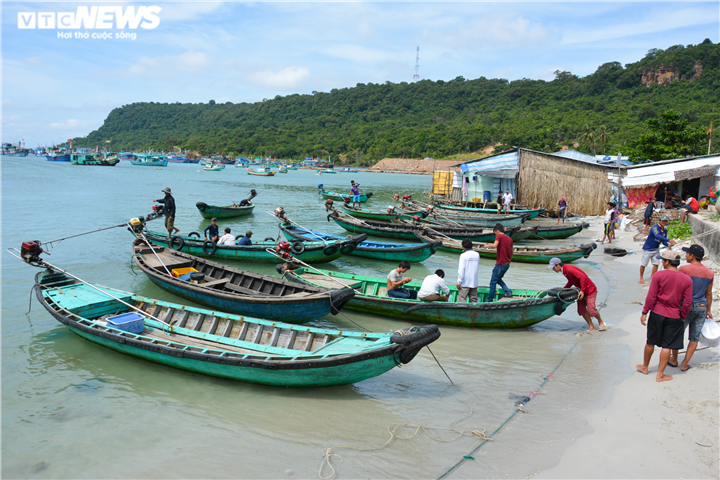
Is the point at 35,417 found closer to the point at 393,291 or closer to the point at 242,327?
the point at 242,327

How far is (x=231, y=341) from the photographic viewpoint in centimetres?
694

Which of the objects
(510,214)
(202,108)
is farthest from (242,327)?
(202,108)

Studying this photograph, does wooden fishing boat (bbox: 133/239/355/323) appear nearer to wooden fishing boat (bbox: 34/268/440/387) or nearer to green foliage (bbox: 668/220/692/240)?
wooden fishing boat (bbox: 34/268/440/387)

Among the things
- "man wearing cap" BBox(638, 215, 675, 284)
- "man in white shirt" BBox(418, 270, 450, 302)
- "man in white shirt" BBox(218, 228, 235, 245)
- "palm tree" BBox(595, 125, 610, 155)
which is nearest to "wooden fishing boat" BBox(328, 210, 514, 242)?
"man wearing cap" BBox(638, 215, 675, 284)

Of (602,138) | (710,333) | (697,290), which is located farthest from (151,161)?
(710,333)

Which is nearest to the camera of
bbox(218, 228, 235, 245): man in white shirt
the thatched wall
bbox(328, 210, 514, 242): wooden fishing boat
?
bbox(218, 228, 235, 245): man in white shirt

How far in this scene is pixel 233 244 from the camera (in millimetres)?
14773

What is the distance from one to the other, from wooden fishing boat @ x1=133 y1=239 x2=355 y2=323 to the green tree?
2880 cm

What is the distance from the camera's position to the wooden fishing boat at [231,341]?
5.83 metres

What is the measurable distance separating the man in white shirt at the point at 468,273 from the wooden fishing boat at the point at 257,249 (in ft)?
17.4

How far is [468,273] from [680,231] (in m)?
11.1

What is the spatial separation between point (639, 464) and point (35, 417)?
7710mm

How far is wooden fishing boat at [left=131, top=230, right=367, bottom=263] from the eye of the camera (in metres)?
13.5

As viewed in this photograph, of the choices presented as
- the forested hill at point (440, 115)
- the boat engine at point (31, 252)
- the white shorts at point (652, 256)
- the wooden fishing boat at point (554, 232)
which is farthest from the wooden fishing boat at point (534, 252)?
the forested hill at point (440, 115)
